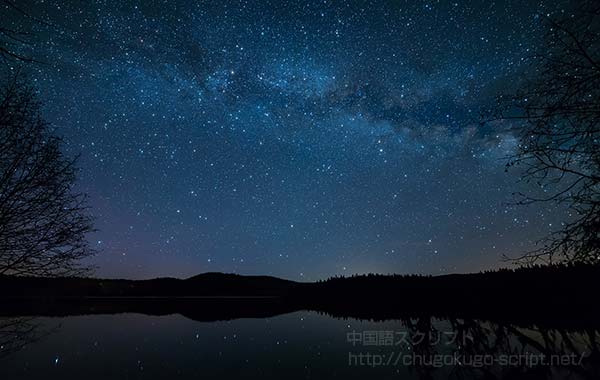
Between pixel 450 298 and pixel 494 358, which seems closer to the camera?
pixel 494 358

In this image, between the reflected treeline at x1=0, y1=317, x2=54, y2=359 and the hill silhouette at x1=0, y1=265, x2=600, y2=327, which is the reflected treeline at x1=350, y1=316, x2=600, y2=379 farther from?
the reflected treeline at x1=0, y1=317, x2=54, y2=359

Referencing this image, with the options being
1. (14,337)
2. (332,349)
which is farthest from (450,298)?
(14,337)

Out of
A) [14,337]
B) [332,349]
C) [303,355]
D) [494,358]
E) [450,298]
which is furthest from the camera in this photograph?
[450,298]

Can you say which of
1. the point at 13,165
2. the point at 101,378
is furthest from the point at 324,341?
the point at 13,165

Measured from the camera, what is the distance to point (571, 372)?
5.55 m

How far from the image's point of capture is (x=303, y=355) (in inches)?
346

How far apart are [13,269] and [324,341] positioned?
28.3 feet

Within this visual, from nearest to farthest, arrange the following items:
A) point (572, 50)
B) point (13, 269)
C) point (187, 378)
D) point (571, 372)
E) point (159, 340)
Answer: point (572, 50) < point (571, 372) < point (13, 269) < point (187, 378) < point (159, 340)

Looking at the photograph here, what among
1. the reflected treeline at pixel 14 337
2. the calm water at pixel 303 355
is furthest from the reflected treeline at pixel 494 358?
the reflected treeline at pixel 14 337

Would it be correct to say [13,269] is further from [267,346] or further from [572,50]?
[572,50]

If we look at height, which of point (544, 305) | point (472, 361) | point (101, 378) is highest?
point (544, 305)

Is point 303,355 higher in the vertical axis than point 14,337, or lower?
higher

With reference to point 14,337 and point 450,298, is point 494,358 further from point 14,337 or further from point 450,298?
point 450,298

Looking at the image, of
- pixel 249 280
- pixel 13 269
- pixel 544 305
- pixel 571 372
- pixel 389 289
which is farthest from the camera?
pixel 249 280
